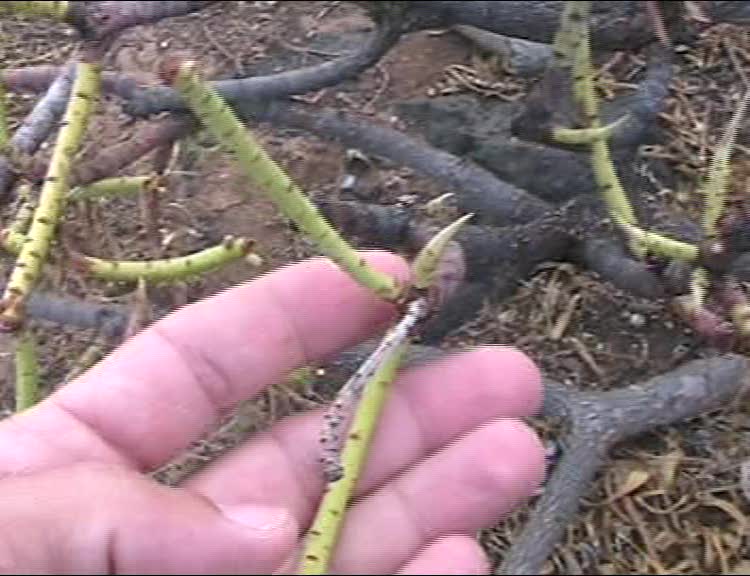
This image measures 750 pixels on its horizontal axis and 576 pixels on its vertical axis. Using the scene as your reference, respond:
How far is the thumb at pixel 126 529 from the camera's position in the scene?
2.75 feet

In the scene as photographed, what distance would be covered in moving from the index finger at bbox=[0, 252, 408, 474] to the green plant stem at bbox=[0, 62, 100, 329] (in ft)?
0.73

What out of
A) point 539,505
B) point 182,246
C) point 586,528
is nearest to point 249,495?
point 539,505

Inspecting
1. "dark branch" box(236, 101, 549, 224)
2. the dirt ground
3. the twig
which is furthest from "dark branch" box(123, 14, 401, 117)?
the twig

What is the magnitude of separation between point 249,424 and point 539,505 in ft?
1.08

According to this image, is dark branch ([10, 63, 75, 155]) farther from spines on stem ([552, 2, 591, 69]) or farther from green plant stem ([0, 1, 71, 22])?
spines on stem ([552, 2, 591, 69])

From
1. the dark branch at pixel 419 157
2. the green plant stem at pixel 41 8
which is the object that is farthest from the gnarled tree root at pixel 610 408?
the green plant stem at pixel 41 8

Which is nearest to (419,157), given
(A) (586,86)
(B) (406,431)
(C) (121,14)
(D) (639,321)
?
(D) (639,321)

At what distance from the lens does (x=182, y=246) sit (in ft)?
5.08

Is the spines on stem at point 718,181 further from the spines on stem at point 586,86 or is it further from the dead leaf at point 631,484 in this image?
the dead leaf at point 631,484

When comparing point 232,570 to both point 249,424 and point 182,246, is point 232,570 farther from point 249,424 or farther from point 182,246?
point 182,246

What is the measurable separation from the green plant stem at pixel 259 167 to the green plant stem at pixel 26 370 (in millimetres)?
318

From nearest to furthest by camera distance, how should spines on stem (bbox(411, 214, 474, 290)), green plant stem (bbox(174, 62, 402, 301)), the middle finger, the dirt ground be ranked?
1. green plant stem (bbox(174, 62, 402, 301))
2. spines on stem (bbox(411, 214, 474, 290))
3. the middle finger
4. the dirt ground

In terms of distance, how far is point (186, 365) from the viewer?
1092mm

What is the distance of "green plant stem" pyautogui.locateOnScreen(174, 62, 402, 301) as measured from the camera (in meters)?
0.72
